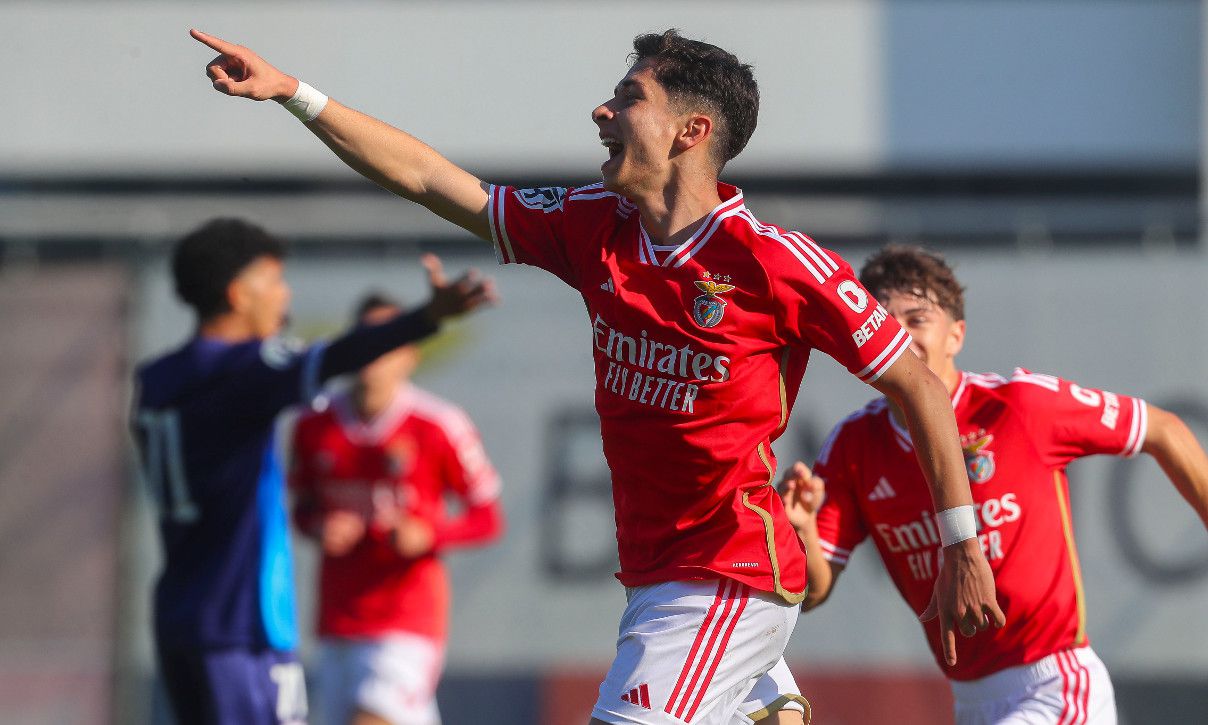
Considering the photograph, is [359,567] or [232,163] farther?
[232,163]

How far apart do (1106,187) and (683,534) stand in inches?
303

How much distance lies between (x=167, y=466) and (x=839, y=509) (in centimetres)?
233

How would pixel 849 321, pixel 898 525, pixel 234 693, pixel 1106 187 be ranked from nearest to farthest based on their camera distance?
pixel 849 321
pixel 898 525
pixel 234 693
pixel 1106 187

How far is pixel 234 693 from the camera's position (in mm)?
5070

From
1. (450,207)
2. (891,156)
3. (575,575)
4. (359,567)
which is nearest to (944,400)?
(450,207)

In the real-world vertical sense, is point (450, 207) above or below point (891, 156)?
below

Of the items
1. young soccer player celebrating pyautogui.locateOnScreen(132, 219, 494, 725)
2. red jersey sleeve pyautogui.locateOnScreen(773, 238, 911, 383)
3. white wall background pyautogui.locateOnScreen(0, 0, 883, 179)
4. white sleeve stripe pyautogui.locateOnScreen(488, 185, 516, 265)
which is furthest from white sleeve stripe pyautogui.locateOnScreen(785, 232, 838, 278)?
white wall background pyautogui.locateOnScreen(0, 0, 883, 179)

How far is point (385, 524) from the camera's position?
293 inches

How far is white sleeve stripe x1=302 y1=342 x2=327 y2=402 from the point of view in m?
5.18

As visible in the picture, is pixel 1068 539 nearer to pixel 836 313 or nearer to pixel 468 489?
pixel 836 313

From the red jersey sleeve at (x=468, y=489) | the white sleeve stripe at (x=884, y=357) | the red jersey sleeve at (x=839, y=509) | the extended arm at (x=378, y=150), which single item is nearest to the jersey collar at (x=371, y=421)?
the red jersey sleeve at (x=468, y=489)

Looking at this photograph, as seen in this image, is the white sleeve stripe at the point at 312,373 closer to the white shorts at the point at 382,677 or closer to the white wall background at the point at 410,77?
the white shorts at the point at 382,677

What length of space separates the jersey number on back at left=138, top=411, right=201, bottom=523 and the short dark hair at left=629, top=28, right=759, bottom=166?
234 cm

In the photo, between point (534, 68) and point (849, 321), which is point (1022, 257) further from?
point (849, 321)
